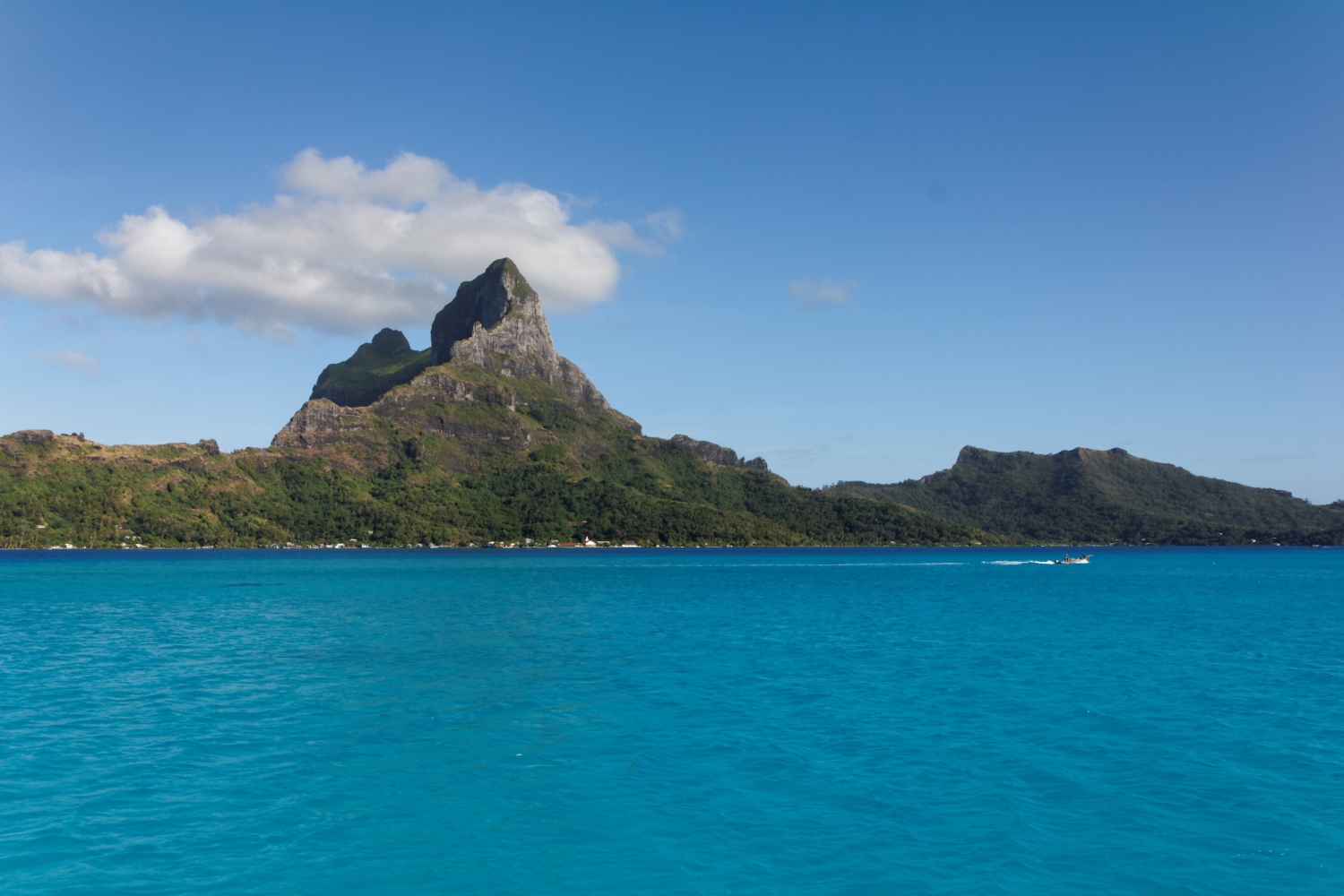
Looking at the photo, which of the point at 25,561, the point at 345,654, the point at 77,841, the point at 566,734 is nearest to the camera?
the point at 77,841

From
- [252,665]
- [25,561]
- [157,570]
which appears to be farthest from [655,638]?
[25,561]

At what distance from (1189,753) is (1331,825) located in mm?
6002

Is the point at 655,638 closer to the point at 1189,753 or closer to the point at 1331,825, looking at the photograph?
the point at 1189,753

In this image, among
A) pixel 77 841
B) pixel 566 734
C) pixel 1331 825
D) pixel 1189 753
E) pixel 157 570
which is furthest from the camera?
pixel 157 570

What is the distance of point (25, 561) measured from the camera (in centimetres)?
16350

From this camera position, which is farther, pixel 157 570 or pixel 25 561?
pixel 25 561

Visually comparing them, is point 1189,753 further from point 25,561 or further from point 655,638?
point 25,561

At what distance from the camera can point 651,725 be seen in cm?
2975

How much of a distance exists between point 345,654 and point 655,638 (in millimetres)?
17991

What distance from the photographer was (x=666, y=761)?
25.6 meters

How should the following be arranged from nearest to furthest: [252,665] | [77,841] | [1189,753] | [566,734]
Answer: [77,841], [1189,753], [566,734], [252,665]

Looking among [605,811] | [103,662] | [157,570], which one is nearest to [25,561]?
[157,570]

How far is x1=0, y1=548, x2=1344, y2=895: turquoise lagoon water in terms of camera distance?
17922 mm

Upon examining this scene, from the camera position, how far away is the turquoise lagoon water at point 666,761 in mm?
17922
